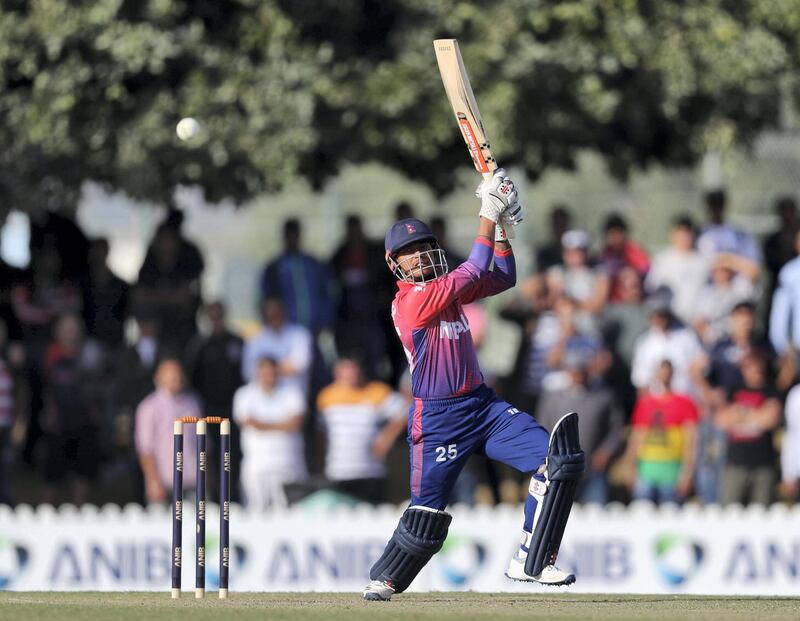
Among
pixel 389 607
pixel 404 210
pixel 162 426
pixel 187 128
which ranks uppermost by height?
pixel 187 128

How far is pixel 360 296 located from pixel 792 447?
385 centimetres

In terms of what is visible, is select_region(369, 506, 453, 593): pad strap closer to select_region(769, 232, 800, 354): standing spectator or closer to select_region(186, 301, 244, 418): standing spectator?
select_region(186, 301, 244, 418): standing spectator

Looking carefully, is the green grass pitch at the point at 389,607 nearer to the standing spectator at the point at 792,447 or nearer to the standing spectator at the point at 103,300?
the standing spectator at the point at 792,447

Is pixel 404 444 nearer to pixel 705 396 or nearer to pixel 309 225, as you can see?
pixel 705 396

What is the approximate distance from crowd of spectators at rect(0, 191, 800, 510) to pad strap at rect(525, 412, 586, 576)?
5295mm

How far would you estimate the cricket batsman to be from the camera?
338 inches

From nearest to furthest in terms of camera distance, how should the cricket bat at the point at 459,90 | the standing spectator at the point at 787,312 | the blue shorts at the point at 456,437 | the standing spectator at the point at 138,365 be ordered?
the blue shorts at the point at 456,437 < the cricket bat at the point at 459,90 < the standing spectator at the point at 787,312 < the standing spectator at the point at 138,365

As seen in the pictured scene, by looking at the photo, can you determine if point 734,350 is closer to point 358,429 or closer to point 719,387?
point 719,387

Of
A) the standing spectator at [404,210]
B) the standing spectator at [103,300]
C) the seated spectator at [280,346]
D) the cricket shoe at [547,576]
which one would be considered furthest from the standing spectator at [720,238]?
the cricket shoe at [547,576]

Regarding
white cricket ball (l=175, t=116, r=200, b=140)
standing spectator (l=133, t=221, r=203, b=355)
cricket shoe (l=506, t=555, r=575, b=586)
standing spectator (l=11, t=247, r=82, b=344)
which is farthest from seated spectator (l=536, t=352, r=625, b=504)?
cricket shoe (l=506, t=555, r=575, b=586)

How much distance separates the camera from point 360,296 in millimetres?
14969

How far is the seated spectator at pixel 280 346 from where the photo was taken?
14461mm

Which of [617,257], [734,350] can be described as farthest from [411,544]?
[617,257]

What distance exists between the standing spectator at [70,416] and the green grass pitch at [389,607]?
4332 mm
